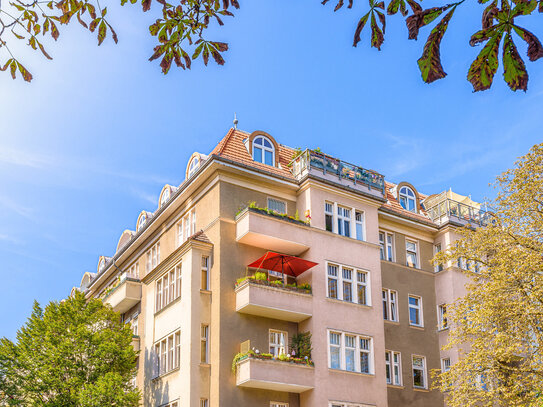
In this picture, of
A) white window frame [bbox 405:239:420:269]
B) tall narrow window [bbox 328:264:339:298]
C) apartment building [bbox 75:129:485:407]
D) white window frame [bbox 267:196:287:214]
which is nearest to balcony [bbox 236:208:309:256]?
apartment building [bbox 75:129:485:407]

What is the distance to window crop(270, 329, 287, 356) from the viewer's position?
27766 millimetres

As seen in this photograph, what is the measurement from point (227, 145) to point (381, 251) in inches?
361

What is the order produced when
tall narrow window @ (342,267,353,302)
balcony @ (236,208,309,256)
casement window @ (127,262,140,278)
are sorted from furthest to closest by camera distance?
casement window @ (127,262,140,278) → tall narrow window @ (342,267,353,302) → balcony @ (236,208,309,256)

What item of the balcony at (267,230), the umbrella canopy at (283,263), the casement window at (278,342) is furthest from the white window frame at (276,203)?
the casement window at (278,342)

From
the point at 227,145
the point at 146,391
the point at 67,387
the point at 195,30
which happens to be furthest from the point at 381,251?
the point at 195,30

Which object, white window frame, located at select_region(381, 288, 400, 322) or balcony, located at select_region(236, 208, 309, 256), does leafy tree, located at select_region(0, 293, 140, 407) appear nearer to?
balcony, located at select_region(236, 208, 309, 256)

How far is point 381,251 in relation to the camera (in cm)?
3312

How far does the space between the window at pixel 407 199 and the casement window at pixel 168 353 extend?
14.3 m

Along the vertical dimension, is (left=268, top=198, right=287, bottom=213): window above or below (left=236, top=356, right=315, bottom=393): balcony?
above

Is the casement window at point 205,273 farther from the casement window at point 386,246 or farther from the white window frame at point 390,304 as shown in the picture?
the casement window at point 386,246

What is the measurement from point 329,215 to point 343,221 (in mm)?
825

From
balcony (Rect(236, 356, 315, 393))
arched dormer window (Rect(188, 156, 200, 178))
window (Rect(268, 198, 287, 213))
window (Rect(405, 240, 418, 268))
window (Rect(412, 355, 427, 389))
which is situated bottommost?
balcony (Rect(236, 356, 315, 393))

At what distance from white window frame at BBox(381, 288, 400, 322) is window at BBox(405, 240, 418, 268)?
7.23 ft

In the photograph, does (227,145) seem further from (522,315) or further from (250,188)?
(522,315)
